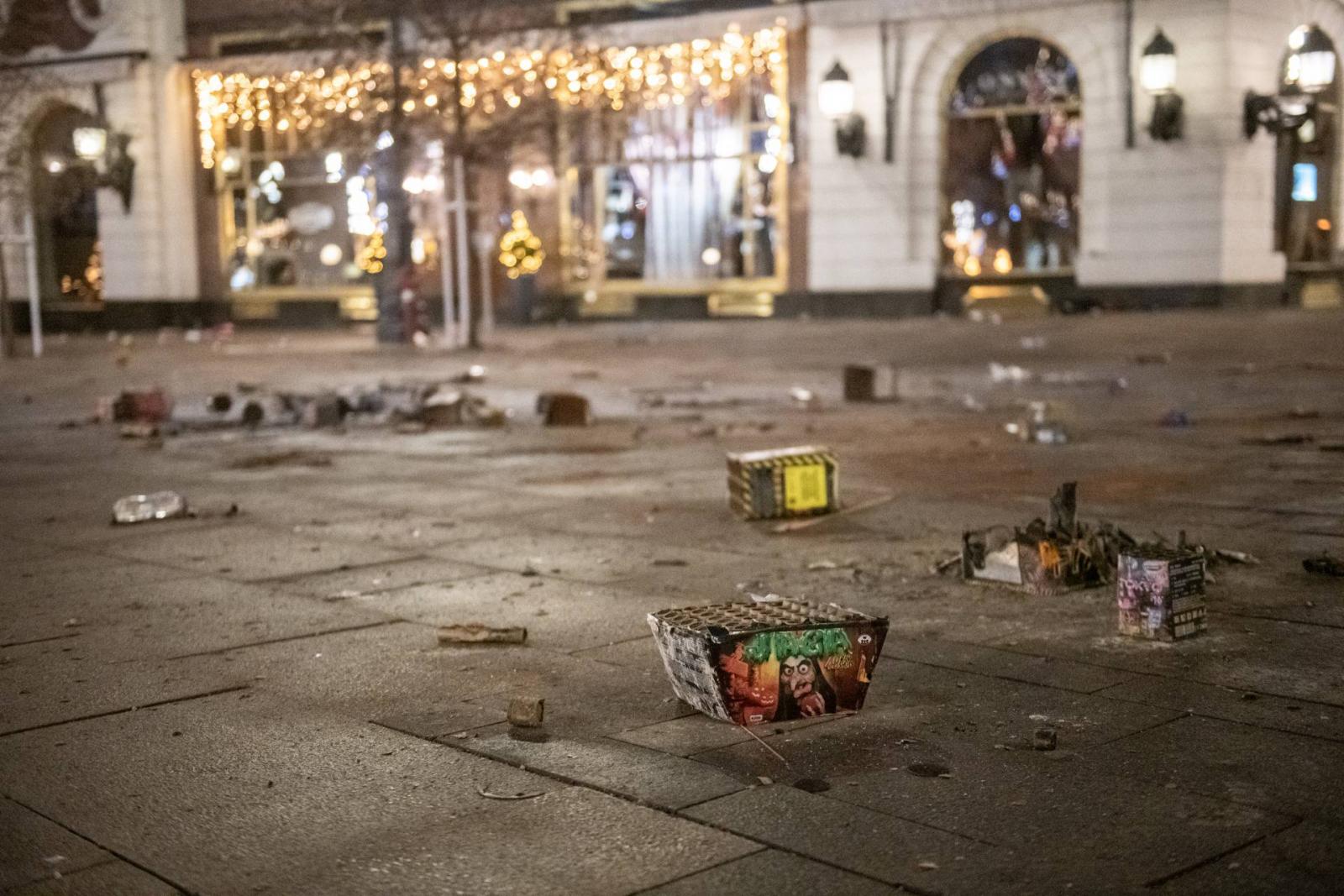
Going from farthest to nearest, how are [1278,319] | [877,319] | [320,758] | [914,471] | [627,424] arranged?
[877,319] → [1278,319] → [627,424] → [914,471] → [320,758]

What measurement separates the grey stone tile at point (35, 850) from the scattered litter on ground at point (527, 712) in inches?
51.3

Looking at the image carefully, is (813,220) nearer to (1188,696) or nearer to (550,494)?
(550,494)

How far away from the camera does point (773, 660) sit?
462 cm

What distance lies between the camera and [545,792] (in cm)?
416

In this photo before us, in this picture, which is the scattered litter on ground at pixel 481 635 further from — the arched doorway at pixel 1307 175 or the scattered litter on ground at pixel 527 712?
the arched doorway at pixel 1307 175

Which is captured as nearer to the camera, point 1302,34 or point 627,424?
point 627,424

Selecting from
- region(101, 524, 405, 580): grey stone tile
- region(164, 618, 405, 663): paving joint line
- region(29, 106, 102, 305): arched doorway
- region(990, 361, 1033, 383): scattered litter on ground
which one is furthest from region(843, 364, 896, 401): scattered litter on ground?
region(29, 106, 102, 305): arched doorway

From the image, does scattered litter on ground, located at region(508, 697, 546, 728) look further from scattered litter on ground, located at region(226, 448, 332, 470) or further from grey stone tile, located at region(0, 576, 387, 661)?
scattered litter on ground, located at region(226, 448, 332, 470)

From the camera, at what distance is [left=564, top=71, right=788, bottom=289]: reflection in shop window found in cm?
3023

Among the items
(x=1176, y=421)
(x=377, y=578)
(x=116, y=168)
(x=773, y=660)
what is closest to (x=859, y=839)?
(x=773, y=660)

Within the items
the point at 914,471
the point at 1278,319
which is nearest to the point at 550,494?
the point at 914,471

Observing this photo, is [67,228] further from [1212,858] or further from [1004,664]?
[1212,858]

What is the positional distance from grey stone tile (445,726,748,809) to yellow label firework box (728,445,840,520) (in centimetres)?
381

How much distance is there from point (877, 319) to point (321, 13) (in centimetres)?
1070
